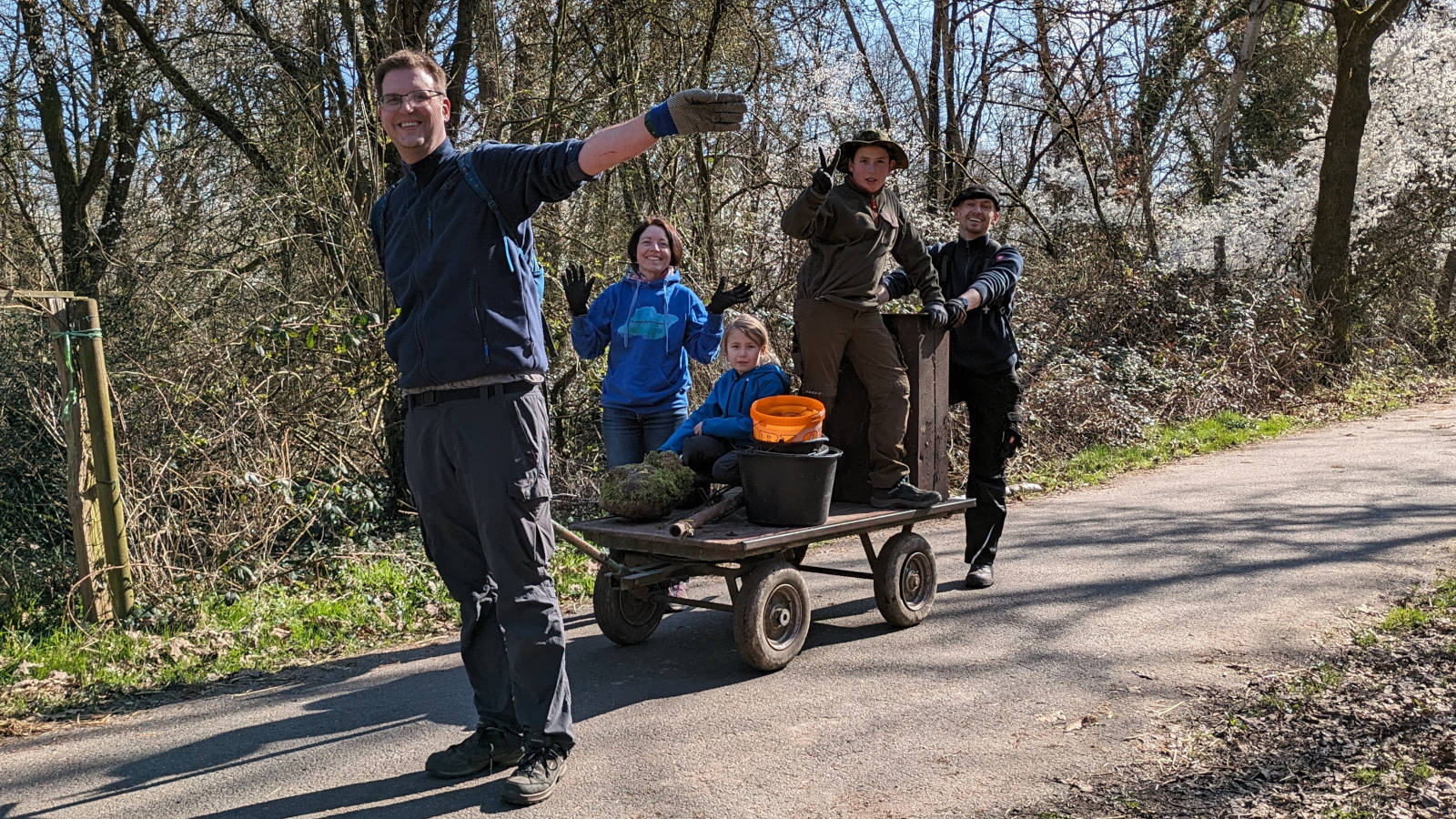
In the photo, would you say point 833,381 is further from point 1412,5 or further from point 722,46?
point 1412,5

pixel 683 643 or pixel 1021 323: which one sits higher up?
pixel 1021 323

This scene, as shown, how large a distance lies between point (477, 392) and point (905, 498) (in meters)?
2.57

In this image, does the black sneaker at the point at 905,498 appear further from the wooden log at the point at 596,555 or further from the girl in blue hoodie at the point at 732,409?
the wooden log at the point at 596,555

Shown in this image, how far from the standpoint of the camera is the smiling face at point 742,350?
5.66 metres

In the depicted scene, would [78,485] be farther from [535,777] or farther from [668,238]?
[535,777]

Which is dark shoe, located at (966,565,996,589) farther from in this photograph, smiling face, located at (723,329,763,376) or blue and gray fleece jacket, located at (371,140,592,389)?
blue and gray fleece jacket, located at (371,140,592,389)

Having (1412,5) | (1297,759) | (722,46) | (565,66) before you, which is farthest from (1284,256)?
(1297,759)

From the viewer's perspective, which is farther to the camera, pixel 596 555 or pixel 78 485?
pixel 78 485

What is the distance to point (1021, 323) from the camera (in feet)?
42.9

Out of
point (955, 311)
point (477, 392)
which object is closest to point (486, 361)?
point (477, 392)

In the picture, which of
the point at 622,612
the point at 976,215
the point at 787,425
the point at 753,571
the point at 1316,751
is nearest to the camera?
the point at 1316,751

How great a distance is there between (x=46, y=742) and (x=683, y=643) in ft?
8.61

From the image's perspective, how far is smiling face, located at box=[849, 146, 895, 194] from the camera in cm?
553

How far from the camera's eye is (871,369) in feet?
18.5
